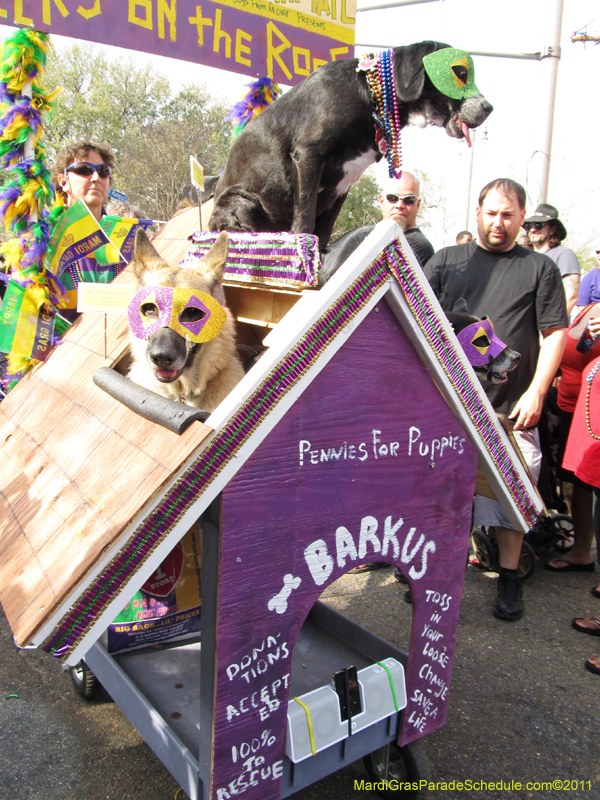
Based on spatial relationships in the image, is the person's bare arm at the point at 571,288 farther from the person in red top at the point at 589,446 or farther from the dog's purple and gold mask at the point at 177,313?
the dog's purple and gold mask at the point at 177,313

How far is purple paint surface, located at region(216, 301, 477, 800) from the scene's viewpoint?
141cm

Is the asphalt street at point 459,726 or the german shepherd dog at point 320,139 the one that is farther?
the asphalt street at point 459,726

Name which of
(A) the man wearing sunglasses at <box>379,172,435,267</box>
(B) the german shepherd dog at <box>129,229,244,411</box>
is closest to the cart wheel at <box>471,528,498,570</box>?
(A) the man wearing sunglasses at <box>379,172,435,267</box>

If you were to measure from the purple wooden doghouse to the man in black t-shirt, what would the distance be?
1.32 meters

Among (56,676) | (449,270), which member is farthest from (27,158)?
(56,676)

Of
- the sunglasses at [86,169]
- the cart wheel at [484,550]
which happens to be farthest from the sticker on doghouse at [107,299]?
the cart wheel at [484,550]

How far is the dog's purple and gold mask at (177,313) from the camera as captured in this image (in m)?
1.75

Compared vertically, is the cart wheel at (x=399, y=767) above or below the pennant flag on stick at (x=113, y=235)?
below

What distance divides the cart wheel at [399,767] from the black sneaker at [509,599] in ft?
4.98

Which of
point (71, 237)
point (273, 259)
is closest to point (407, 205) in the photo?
point (273, 259)

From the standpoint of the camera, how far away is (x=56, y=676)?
9.04 ft

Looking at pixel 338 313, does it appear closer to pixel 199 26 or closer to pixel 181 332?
pixel 181 332

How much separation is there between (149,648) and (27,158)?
2356 mm

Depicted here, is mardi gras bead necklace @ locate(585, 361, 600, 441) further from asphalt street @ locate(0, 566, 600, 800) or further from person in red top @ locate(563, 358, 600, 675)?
asphalt street @ locate(0, 566, 600, 800)
